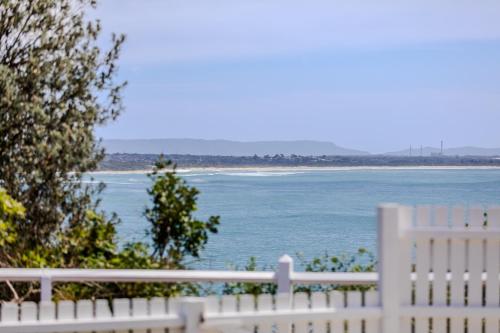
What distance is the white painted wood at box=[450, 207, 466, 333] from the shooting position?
499 centimetres

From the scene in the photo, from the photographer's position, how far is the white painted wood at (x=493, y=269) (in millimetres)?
5027

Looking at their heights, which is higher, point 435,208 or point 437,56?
point 437,56

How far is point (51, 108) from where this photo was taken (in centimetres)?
887

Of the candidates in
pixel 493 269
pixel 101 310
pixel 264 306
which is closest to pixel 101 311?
pixel 101 310

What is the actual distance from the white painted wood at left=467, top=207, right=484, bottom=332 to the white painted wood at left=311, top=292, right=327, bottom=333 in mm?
913

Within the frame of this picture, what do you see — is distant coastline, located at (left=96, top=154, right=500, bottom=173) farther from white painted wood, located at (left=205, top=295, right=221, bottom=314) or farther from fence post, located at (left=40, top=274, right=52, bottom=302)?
white painted wood, located at (left=205, top=295, right=221, bottom=314)

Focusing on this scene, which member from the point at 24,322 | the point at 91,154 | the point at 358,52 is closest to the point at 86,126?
the point at 91,154

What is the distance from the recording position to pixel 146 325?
4410mm

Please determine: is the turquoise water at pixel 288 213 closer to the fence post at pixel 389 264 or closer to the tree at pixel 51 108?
the tree at pixel 51 108

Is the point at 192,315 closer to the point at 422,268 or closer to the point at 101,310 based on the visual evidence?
the point at 101,310

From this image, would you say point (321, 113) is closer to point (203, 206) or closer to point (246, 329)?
point (203, 206)

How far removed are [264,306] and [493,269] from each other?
4.66ft

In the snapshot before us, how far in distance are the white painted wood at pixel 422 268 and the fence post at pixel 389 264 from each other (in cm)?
14

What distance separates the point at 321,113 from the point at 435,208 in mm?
105235
